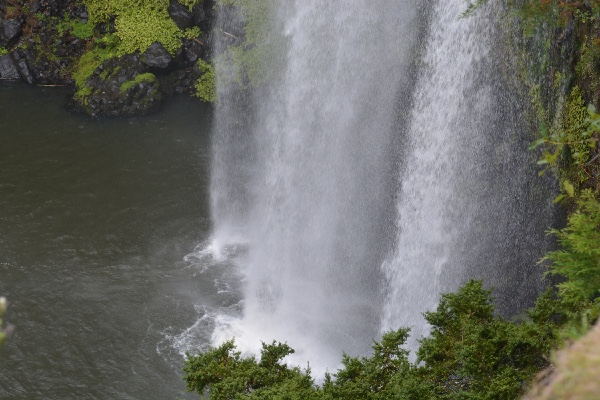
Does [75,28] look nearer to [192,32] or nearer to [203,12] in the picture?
[192,32]

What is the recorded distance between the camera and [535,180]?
19.0 meters

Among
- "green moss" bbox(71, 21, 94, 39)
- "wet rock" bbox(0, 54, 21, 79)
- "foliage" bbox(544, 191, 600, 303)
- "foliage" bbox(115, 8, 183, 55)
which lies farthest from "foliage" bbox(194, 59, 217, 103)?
"foliage" bbox(544, 191, 600, 303)

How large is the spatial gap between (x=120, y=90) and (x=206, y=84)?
4144 mm

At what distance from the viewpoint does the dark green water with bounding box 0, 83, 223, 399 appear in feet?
65.6

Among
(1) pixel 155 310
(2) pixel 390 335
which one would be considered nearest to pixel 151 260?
(1) pixel 155 310

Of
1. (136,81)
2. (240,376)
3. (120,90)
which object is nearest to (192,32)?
(136,81)

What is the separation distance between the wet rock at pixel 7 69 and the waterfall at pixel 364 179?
1254cm

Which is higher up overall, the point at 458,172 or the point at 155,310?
the point at 458,172

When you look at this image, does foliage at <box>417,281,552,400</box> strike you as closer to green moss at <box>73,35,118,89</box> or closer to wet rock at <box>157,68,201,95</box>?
wet rock at <box>157,68,201,95</box>

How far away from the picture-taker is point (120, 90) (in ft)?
110

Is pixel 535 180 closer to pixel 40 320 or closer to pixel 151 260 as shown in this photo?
pixel 151 260

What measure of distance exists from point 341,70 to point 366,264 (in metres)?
7.88

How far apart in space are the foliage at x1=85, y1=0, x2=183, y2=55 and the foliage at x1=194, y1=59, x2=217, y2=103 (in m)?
1.61

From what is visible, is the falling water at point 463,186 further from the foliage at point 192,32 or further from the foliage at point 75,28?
the foliage at point 75,28
